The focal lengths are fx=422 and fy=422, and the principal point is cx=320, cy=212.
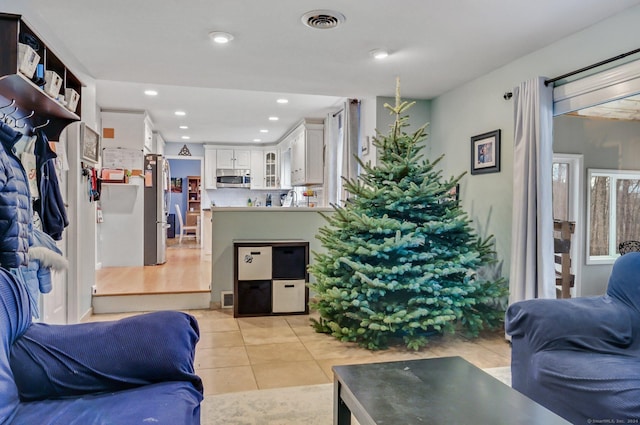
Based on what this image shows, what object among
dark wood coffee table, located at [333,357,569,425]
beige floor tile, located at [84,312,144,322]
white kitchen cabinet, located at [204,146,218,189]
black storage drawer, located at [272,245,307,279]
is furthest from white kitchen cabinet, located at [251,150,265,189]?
dark wood coffee table, located at [333,357,569,425]

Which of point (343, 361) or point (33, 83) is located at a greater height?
point (33, 83)

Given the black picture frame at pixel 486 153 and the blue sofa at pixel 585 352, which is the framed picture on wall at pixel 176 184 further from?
the blue sofa at pixel 585 352

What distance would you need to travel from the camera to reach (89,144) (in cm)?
376

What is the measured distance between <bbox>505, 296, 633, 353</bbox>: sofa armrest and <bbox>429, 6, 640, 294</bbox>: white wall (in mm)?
1687

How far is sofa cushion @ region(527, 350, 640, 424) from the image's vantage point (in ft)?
5.16

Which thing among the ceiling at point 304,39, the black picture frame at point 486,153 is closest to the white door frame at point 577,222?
the black picture frame at point 486,153

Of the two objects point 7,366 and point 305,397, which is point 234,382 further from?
point 7,366

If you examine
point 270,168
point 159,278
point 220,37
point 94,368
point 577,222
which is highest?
point 220,37

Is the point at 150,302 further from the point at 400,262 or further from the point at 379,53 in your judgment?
the point at 379,53

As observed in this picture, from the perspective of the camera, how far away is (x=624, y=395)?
1.56 m

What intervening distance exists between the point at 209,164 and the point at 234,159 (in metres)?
0.57

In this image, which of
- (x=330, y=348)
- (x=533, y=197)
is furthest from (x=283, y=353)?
(x=533, y=197)

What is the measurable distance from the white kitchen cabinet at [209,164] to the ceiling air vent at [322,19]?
7019 millimetres

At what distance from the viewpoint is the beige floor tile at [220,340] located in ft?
10.9
